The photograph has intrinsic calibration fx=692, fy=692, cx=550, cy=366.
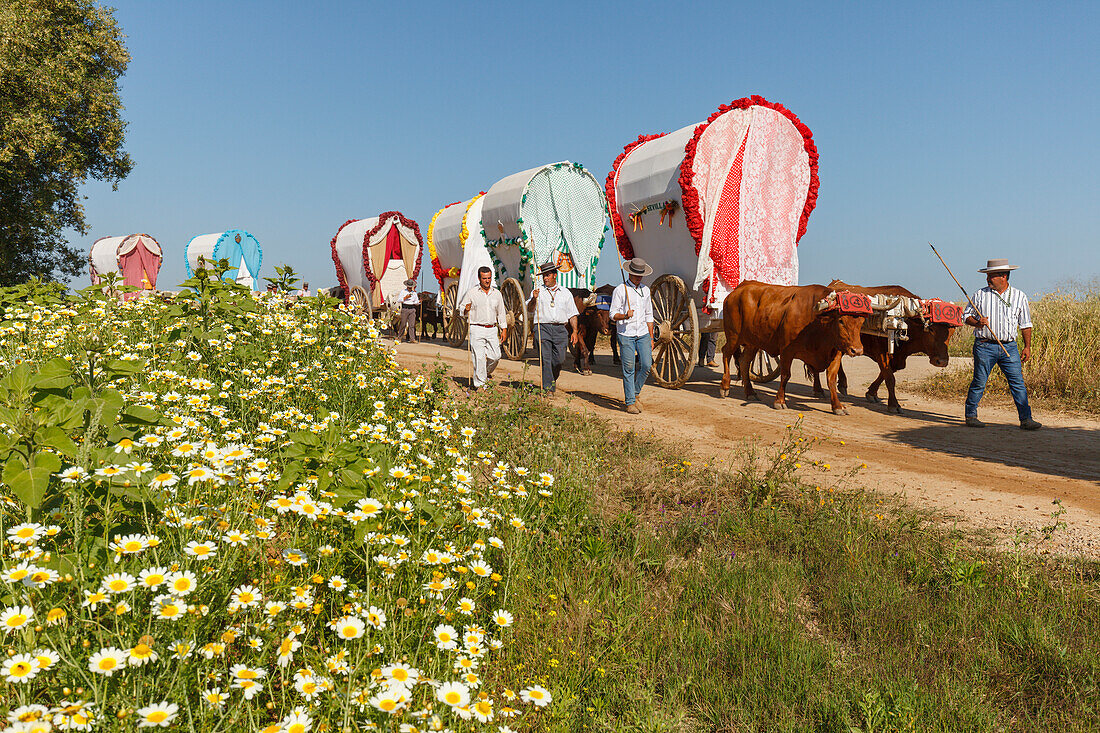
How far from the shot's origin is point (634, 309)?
845 centimetres

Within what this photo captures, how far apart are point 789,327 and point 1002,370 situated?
7.87 feet

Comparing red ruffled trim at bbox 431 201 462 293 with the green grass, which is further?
red ruffled trim at bbox 431 201 462 293

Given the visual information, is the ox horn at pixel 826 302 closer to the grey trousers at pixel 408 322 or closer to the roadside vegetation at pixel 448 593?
the roadside vegetation at pixel 448 593

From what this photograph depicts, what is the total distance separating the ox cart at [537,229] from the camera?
1249 centimetres

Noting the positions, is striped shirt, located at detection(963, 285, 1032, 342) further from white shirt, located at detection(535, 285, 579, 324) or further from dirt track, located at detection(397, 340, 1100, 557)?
white shirt, located at detection(535, 285, 579, 324)

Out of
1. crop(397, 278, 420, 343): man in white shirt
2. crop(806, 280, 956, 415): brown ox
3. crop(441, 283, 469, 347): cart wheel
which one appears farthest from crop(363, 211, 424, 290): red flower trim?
crop(806, 280, 956, 415): brown ox

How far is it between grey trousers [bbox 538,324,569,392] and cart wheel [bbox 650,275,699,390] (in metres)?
1.88

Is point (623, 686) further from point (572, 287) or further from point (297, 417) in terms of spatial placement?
point (572, 287)

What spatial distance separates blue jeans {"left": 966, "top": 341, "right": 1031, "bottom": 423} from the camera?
782cm

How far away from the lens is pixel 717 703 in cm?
281

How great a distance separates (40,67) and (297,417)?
49.2 ft

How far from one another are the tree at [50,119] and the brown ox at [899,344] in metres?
15.6

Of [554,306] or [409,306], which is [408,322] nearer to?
[409,306]

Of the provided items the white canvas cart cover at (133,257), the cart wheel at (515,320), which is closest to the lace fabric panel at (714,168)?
the cart wheel at (515,320)
